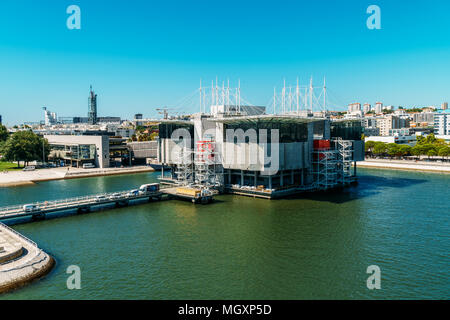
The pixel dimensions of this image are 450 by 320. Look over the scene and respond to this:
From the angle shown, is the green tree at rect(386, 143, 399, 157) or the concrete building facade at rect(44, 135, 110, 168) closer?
the concrete building facade at rect(44, 135, 110, 168)

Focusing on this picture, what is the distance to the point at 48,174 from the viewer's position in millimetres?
63844

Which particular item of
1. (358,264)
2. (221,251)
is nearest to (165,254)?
(221,251)

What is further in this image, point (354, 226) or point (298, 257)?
point (354, 226)

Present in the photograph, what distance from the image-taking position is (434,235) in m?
27.8

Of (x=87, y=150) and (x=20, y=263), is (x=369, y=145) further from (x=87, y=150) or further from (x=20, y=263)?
(x=20, y=263)

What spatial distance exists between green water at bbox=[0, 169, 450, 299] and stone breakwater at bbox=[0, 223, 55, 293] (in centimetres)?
62

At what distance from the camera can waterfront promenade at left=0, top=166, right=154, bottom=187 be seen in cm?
5712

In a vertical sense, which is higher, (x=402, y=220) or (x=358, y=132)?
(x=358, y=132)

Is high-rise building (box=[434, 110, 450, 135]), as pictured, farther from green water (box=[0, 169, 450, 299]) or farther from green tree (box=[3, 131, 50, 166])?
green tree (box=[3, 131, 50, 166])

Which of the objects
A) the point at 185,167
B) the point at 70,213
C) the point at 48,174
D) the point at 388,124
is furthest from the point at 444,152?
the point at 48,174

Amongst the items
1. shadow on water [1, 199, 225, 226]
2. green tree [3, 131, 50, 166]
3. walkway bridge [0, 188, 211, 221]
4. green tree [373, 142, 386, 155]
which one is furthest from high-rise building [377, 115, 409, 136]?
shadow on water [1, 199, 225, 226]
